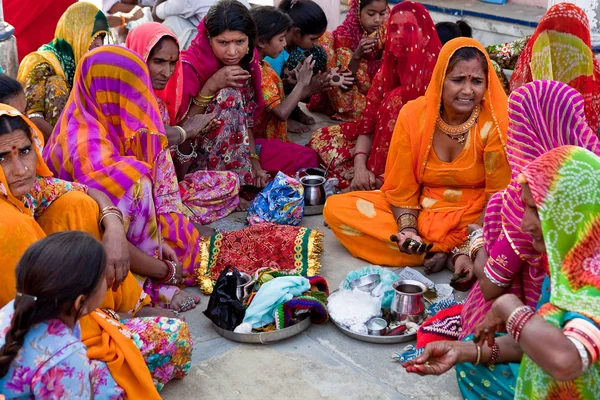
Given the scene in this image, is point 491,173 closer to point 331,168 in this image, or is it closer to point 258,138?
point 331,168

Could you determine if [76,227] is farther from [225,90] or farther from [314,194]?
[314,194]

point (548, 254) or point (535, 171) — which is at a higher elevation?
point (535, 171)

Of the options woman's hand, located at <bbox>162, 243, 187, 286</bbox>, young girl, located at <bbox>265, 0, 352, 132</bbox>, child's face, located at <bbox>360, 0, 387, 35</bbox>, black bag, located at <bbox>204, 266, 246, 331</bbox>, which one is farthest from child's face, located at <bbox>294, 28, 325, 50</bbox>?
black bag, located at <bbox>204, 266, 246, 331</bbox>

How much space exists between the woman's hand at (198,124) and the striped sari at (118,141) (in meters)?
0.74

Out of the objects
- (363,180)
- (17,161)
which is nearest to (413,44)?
(363,180)

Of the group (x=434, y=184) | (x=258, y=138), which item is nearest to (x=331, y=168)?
(x=258, y=138)

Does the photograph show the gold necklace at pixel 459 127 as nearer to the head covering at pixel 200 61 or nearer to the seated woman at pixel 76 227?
the head covering at pixel 200 61

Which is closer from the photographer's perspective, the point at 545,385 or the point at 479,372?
the point at 545,385

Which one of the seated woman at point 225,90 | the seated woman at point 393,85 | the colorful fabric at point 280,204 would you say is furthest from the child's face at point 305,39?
the colorful fabric at point 280,204

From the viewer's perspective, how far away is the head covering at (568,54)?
465 centimetres

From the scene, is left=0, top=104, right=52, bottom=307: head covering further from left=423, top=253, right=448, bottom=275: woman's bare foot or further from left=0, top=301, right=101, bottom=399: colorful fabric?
left=423, top=253, right=448, bottom=275: woman's bare foot

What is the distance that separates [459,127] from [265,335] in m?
1.61

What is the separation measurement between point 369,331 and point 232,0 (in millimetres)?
2557

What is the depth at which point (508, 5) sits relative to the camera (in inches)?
335
